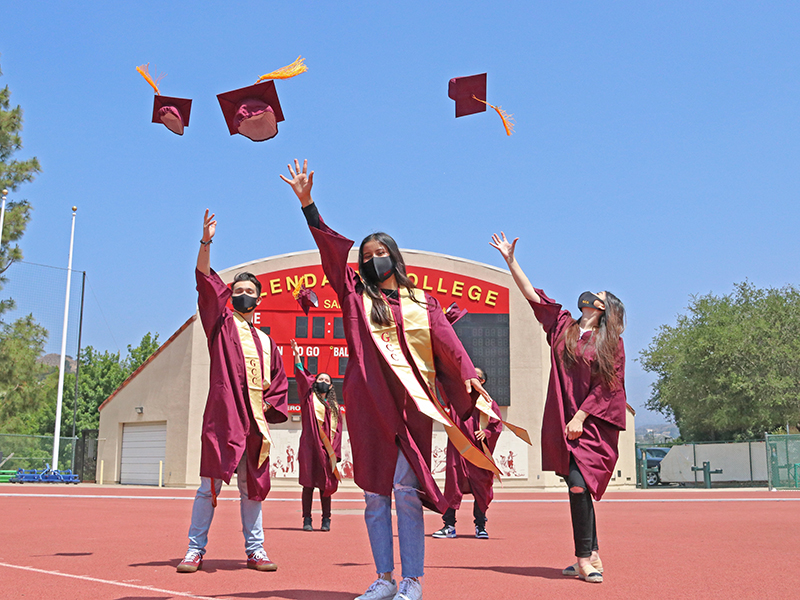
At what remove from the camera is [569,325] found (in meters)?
5.48

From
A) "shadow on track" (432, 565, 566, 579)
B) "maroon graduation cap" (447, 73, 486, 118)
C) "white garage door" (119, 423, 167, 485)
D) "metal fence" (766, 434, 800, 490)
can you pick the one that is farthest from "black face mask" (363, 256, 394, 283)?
"white garage door" (119, 423, 167, 485)

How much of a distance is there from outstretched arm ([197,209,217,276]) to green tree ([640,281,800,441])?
106 feet

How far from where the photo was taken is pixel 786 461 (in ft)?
72.4

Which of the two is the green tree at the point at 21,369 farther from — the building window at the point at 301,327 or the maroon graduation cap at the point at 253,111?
the maroon graduation cap at the point at 253,111

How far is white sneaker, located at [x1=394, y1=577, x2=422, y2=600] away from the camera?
3576mm

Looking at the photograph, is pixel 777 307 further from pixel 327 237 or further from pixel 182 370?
pixel 327 237

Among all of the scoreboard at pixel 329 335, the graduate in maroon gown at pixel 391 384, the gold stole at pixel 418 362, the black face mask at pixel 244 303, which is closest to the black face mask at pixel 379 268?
the graduate in maroon gown at pixel 391 384

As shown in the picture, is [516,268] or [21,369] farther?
[21,369]

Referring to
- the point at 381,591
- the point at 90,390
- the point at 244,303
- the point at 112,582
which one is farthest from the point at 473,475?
the point at 90,390

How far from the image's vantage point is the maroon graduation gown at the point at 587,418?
16.9ft

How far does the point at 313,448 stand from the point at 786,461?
17.7 meters

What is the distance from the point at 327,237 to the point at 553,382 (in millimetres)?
2143

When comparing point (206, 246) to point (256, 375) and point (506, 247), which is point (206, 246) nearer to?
point (256, 375)

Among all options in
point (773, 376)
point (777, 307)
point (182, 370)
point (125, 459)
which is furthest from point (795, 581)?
point (777, 307)
